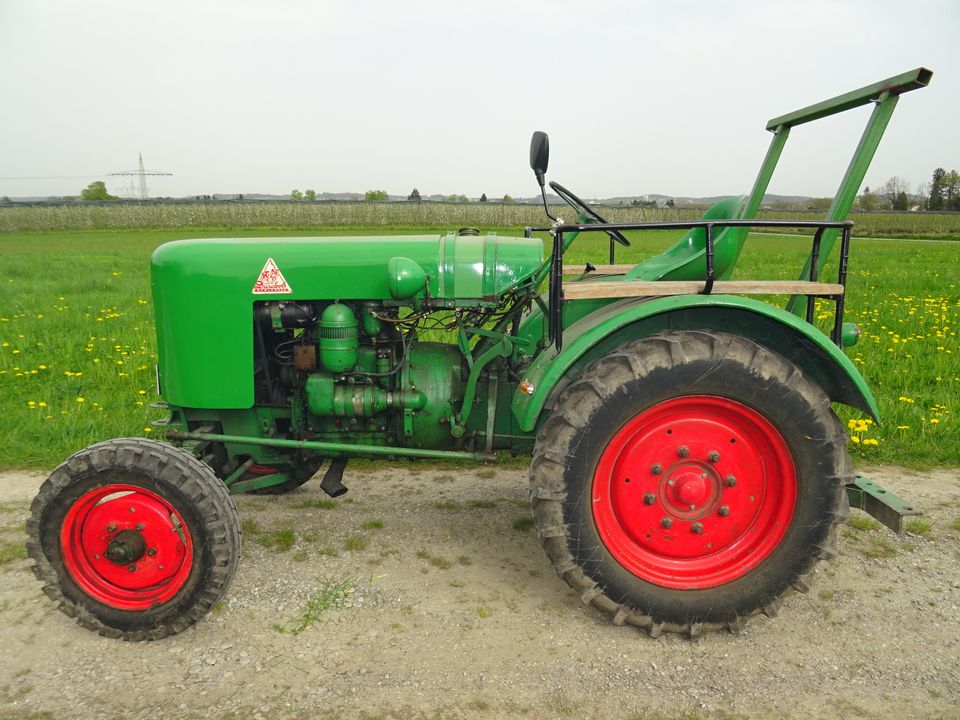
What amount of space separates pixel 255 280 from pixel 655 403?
1780mm

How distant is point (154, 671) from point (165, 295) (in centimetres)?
153

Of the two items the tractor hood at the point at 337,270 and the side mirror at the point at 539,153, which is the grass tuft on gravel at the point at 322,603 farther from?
the side mirror at the point at 539,153

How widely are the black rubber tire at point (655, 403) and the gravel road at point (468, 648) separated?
0.17 meters

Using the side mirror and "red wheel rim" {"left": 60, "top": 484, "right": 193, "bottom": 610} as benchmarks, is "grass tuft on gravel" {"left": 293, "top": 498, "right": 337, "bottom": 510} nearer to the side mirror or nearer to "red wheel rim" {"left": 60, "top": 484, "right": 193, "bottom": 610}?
"red wheel rim" {"left": 60, "top": 484, "right": 193, "bottom": 610}

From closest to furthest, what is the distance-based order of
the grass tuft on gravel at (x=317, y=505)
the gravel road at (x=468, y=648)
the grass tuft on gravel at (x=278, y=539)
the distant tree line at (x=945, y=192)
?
the gravel road at (x=468, y=648) < the grass tuft on gravel at (x=278, y=539) < the grass tuft on gravel at (x=317, y=505) < the distant tree line at (x=945, y=192)

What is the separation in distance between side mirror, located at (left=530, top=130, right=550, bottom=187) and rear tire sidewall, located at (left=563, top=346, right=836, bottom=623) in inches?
38.0

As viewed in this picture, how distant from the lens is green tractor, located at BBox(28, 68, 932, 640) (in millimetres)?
2449

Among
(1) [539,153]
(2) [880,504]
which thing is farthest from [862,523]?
(1) [539,153]

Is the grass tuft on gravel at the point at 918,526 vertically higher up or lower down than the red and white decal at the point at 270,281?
lower down

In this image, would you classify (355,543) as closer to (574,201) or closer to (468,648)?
(468,648)

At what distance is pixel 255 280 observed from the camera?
2914mm

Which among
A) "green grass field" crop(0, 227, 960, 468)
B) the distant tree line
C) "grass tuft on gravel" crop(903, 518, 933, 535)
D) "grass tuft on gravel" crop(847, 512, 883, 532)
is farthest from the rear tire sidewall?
the distant tree line

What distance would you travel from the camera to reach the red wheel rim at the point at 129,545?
255 cm

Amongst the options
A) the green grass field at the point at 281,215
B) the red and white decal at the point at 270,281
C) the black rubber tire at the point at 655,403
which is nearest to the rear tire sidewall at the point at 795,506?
the black rubber tire at the point at 655,403
